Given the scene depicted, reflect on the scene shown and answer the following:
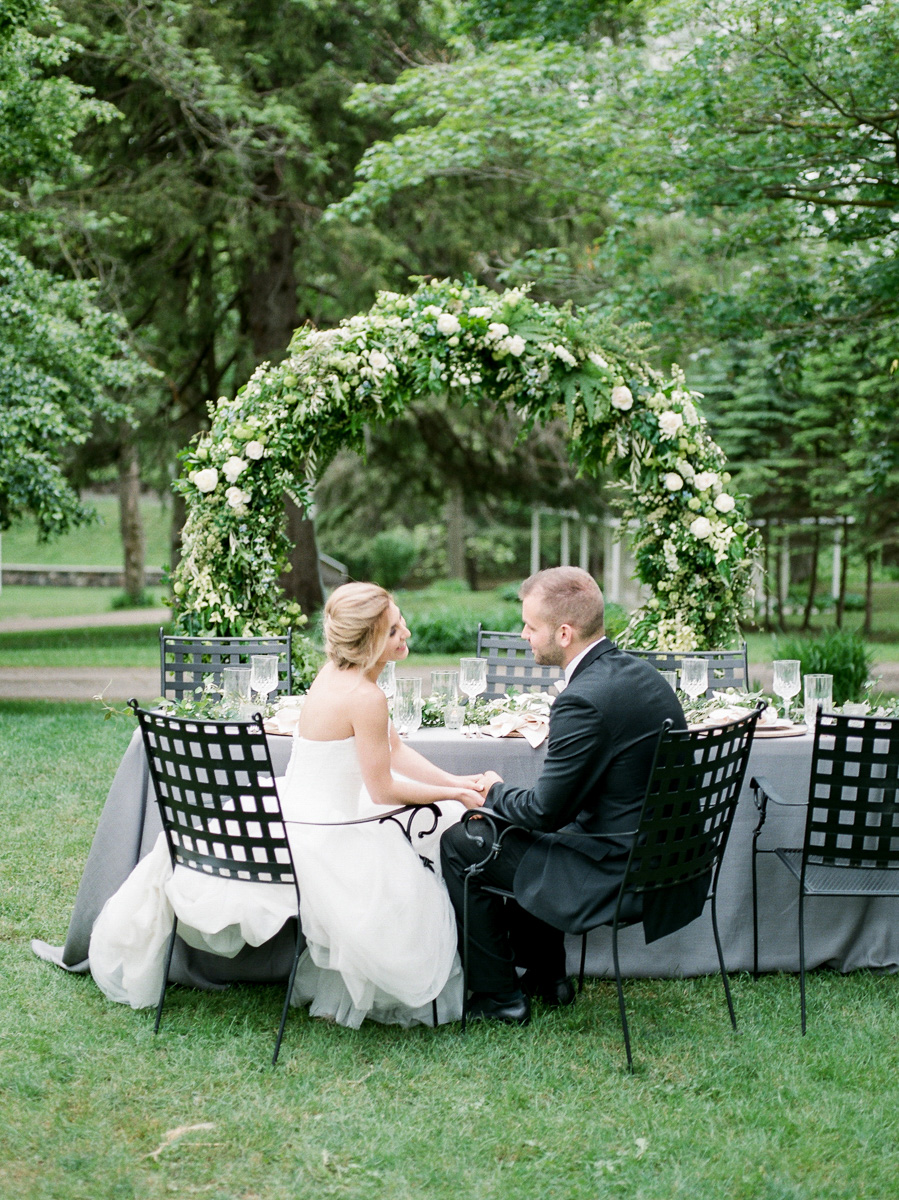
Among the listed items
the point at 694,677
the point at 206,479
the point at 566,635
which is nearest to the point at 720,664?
the point at 694,677

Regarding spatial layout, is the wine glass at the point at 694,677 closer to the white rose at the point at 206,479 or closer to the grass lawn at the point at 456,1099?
the grass lawn at the point at 456,1099

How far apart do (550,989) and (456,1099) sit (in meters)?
0.85

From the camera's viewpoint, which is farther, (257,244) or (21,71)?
(257,244)

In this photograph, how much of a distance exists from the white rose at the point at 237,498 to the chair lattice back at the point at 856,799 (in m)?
3.96

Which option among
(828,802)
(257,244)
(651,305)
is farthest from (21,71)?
(828,802)

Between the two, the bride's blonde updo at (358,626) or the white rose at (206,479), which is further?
the white rose at (206,479)

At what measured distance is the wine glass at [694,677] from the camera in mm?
4645

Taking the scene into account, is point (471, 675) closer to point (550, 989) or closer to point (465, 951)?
point (465, 951)

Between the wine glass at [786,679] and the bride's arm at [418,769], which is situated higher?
the wine glass at [786,679]

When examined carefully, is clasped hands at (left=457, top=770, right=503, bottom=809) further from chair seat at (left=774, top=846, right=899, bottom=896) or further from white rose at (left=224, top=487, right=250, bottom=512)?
white rose at (left=224, top=487, right=250, bottom=512)

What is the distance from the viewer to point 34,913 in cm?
515

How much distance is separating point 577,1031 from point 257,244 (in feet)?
41.0

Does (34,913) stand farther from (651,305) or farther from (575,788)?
(651,305)

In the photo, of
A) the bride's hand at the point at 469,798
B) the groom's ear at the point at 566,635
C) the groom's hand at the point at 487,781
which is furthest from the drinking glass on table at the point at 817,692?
the bride's hand at the point at 469,798
